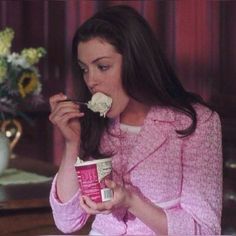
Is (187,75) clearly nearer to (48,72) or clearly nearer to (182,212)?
(48,72)

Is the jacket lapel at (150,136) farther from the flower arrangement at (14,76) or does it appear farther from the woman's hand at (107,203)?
the flower arrangement at (14,76)

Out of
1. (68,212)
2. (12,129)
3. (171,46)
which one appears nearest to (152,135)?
(68,212)

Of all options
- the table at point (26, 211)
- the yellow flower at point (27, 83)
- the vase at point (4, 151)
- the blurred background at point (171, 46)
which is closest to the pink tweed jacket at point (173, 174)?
the table at point (26, 211)

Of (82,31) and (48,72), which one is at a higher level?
(82,31)

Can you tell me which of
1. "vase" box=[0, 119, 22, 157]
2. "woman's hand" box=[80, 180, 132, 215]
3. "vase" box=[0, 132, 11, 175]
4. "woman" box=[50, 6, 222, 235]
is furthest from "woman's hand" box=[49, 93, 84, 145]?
"vase" box=[0, 119, 22, 157]

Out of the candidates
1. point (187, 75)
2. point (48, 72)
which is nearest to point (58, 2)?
point (48, 72)

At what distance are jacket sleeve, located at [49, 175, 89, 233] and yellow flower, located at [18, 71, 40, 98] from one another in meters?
0.53

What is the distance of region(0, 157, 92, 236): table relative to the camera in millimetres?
1688

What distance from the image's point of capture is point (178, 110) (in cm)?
146

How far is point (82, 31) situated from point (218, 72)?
41.7 inches

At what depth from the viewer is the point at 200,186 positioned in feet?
4.65

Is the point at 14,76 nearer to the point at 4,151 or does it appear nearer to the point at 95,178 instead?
the point at 4,151

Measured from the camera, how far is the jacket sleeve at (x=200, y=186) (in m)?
1.41

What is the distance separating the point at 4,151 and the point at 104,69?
59cm
